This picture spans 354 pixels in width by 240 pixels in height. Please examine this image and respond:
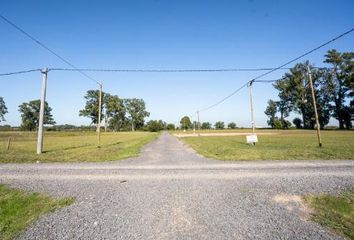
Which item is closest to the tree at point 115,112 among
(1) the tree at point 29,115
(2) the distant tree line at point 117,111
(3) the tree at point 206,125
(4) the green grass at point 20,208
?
(2) the distant tree line at point 117,111

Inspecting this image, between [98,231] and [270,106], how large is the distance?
132375mm

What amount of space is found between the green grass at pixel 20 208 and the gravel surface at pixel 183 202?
0.29 m

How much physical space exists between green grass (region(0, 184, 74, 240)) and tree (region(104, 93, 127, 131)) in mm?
112919

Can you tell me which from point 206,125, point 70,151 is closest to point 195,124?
point 206,125

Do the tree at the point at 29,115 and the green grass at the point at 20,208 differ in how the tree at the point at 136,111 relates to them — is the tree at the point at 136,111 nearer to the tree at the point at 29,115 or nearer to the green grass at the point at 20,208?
the tree at the point at 29,115

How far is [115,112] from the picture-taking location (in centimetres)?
12512

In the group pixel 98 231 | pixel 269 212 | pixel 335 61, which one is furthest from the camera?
pixel 335 61

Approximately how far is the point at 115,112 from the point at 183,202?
402ft

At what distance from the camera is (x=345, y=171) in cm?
1102

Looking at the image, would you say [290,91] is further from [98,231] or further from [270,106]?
[98,231]

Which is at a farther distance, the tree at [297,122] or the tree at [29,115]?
the tree at [29,115]

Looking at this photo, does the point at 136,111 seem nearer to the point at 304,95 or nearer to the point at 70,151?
the point at 304,95

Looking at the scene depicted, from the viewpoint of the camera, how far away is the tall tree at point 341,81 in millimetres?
79438

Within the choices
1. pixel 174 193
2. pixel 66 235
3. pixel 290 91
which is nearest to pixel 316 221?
pixel 174 193
